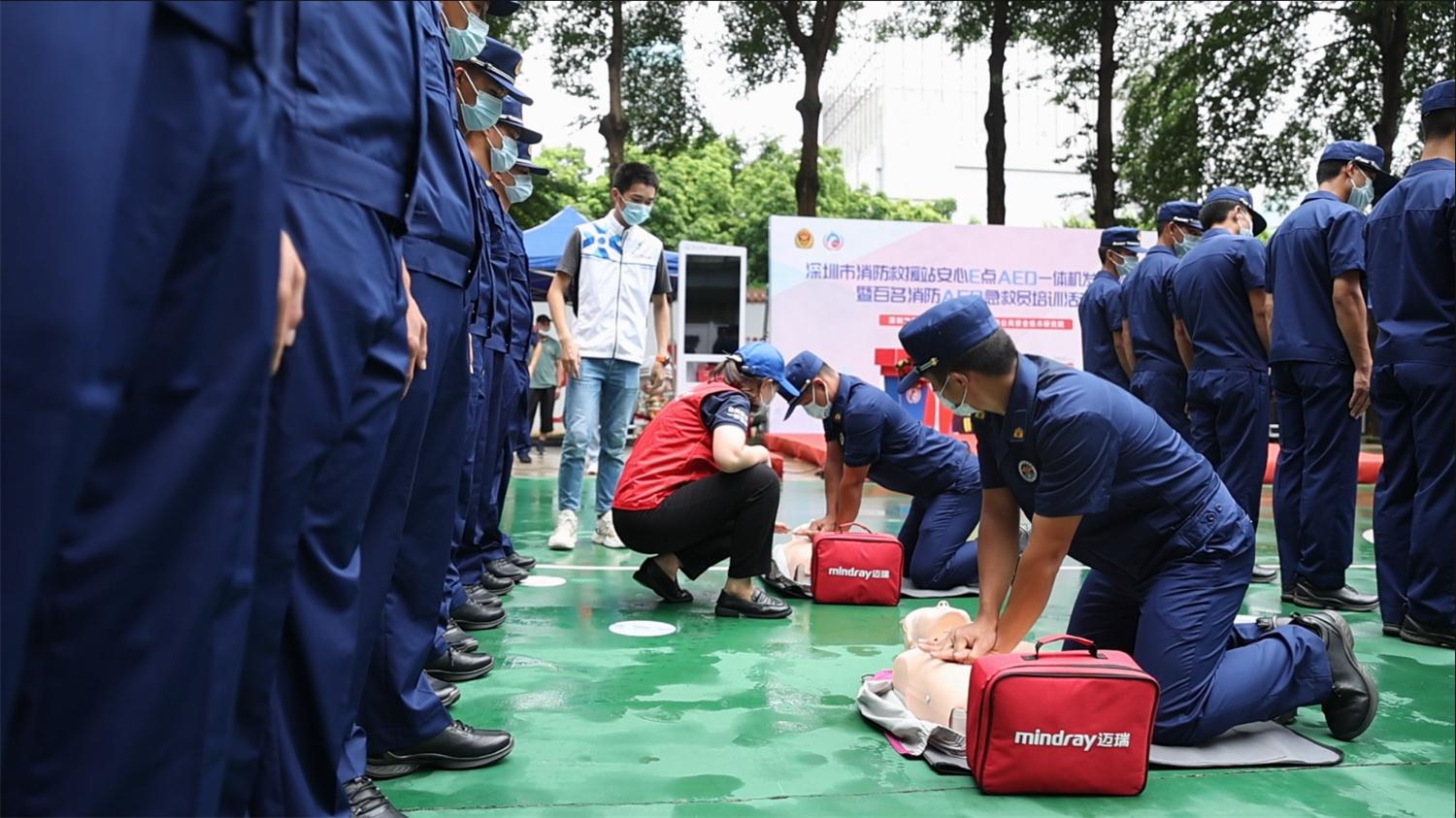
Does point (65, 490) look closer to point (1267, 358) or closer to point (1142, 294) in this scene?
point (1267, 358)

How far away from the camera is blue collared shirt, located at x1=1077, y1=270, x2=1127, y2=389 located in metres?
7.33

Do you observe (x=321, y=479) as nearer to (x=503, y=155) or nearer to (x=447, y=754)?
(x=447, y=754)

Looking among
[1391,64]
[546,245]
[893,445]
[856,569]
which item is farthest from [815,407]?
[1391,64]

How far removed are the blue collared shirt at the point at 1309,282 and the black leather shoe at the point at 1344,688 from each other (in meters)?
2.05

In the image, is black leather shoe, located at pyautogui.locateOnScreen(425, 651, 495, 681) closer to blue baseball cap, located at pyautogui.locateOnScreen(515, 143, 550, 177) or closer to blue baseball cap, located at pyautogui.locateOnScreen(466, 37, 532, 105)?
blue baseball cap, located at pyautogui.locateOnScreen(466, 37, 532, 105)

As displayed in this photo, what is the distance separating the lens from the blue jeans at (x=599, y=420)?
5.95 meters

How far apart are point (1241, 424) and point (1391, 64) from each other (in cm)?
1177

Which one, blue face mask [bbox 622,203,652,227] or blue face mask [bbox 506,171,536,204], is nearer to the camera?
blue face mask [bbox 506,171,536,204]

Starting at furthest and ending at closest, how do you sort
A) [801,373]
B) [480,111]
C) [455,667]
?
[801,373] → [480,111] → [455,667]

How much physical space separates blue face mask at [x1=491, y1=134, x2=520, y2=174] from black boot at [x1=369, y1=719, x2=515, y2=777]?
85.4 inches

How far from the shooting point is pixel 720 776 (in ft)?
8.52

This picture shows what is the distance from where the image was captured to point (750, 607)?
14.4ft

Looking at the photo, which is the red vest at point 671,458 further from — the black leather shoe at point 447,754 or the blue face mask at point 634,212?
the black leather shoe at point 447,754

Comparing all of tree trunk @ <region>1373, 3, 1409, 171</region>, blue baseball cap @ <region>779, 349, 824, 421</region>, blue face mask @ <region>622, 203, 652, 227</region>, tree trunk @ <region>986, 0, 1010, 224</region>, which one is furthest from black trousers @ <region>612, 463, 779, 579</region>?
tree trunk @ <region>1373, 3, 1409, 171</region>
